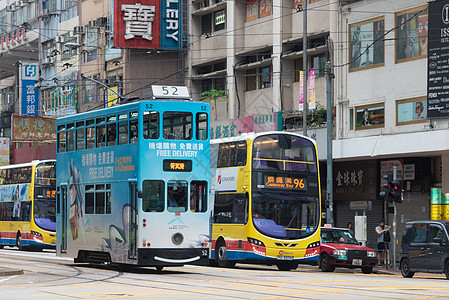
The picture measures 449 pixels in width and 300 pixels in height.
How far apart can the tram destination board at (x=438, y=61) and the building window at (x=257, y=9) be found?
41.7ft

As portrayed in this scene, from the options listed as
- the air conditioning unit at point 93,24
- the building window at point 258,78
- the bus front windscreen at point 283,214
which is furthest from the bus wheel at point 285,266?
the air conditioning unit at point 93,24

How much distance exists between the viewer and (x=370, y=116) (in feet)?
126

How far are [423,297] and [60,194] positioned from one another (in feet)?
48.7

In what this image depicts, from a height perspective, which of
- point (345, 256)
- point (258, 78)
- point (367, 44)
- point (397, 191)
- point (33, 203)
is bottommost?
point (345, 256)

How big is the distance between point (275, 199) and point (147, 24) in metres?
23.5

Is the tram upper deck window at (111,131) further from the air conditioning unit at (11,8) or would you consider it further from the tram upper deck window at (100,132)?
the air conditioning unit at (11,8)

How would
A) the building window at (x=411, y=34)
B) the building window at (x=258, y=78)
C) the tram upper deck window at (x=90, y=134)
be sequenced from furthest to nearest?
the building window at (x=258, y=78) → the building window at (x=411, y=34) → the tram upper deck window at (x=90, y=134)

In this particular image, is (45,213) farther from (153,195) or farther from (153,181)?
(153,181)

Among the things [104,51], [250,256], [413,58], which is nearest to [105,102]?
[104,51]

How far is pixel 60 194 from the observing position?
29312mm

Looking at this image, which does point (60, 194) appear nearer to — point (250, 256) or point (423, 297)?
point (250, 256)

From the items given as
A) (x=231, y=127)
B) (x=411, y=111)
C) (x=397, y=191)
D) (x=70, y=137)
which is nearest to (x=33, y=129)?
(x=231, y=127)

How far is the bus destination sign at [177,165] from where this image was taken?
2483 centimetres

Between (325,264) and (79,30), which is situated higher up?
(79,30)
